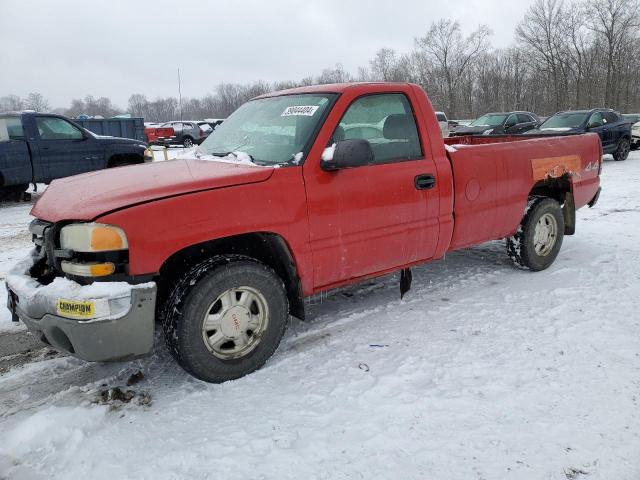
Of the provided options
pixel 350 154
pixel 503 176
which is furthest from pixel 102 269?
pixel 503 176

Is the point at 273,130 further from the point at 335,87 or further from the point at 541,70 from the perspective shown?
the point at 541,70

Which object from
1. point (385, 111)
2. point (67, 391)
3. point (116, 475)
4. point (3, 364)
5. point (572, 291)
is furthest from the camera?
point (572, 291)

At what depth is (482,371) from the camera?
3125 mm

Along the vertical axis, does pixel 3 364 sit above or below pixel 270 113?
below

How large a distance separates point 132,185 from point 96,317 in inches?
31.8

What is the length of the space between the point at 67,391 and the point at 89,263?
3.11ft

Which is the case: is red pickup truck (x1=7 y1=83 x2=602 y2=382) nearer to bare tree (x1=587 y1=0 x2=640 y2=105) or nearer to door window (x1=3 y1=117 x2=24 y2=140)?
door window (x1=3 y1=117 x2=24 y2=140)

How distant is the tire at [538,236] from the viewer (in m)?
4.92

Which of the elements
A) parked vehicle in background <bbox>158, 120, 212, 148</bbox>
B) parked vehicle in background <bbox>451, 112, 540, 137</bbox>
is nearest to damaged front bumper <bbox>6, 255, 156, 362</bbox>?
parked vehicle in background <bbox>451, 112, 540, 137</bbox>

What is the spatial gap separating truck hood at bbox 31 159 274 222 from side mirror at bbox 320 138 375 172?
1.39 ft

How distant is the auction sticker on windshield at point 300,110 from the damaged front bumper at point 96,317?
5.37 ft

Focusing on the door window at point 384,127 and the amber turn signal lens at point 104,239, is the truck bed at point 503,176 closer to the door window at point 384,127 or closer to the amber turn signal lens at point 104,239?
the door window at point 384,127

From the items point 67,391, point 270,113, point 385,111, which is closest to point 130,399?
point 67,391

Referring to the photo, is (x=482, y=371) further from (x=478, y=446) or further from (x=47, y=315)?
(x=47, y=315)
